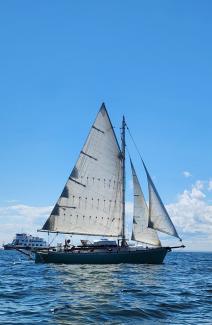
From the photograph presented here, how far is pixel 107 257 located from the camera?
217ft

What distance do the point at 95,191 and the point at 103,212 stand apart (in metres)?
3.08

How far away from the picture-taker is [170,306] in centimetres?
2722

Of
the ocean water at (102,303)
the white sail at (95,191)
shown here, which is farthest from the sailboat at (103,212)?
the ocean water at (102,303)

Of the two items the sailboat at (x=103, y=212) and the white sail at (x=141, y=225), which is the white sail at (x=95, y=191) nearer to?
the sailboat at (x=103, y=212)

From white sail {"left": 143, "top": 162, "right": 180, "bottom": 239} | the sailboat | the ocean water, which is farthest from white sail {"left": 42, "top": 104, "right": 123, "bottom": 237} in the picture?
the ocean water

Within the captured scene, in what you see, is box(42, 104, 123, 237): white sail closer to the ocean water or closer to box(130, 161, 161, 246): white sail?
box(130, 161, 161, 246): white sail

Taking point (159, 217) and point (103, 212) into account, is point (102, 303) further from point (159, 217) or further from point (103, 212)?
point (103, 212)

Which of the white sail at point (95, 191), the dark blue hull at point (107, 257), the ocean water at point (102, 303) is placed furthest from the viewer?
the white sail at point (95, 191)

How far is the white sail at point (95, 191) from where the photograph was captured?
2739 inches

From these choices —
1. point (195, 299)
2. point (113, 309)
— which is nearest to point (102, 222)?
point (195, 299)

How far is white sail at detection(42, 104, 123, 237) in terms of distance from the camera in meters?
69.6

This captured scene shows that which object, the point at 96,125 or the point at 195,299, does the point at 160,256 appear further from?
the point at 195,299

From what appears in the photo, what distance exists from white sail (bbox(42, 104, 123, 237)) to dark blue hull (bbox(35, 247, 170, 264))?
3.94 metres

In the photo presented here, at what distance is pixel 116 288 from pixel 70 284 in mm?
4241
